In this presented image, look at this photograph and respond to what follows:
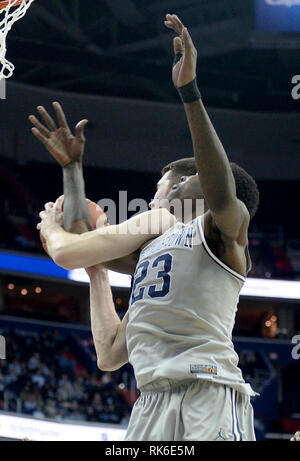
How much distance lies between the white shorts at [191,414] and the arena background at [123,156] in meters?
11.1

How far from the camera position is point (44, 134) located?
311cm

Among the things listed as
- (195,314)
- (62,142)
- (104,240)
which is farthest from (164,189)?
(195,314)

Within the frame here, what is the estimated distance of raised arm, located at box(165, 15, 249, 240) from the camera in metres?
2.45

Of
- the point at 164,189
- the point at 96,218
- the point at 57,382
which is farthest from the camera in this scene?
the point at 57,382

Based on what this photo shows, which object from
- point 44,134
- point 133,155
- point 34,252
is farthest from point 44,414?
point 44,134

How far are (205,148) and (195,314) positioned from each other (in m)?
0.60

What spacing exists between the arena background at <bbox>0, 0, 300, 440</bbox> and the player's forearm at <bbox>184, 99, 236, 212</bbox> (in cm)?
1147

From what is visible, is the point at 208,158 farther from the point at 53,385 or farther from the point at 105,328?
the point at 53,385

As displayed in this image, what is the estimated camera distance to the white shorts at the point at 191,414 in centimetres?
243

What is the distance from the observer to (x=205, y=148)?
2445mm

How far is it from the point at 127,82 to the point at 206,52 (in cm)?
218

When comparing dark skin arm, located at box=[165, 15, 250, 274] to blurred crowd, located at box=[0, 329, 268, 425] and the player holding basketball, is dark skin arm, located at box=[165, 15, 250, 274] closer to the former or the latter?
the player holding basketball

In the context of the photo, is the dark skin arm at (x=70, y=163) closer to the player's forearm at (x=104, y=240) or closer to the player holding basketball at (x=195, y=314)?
the player's forearm at (x=104, y=240)
